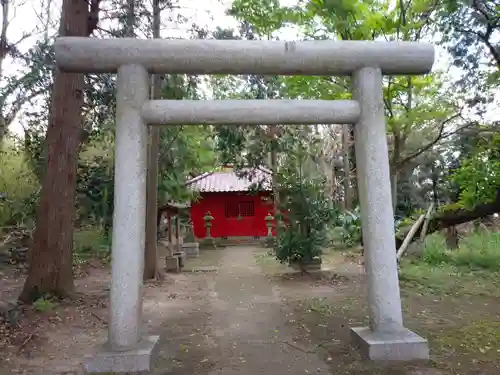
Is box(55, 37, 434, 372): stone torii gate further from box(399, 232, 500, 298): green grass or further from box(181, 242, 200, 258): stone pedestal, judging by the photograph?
box(181, 242, 200, 258): stone pedestal

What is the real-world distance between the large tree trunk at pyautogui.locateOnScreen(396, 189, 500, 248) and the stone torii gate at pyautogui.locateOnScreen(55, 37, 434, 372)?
605 centimetres

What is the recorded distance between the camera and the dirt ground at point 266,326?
462 cm

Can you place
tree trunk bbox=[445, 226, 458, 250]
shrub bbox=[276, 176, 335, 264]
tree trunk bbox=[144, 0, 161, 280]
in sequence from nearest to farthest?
1. shrub bbox=[276, 176, 335, 264]
2. tree trunk bbox=[144, 0, 161, 280]
3. tree trunk bbox=[445, 226, 458, 250]

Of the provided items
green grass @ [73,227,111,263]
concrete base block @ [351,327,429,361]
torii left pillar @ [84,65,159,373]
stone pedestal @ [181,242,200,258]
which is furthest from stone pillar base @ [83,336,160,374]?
stone pedestal @ [181,242,200,258]

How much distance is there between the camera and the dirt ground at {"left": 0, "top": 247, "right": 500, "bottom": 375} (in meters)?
4.62

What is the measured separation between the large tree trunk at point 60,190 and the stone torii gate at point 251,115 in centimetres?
273

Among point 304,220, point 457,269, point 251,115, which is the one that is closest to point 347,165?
point 457,269

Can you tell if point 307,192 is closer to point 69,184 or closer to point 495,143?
point 495,143

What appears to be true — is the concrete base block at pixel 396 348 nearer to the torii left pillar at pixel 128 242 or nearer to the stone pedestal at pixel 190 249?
the torii left pillar at pixel 128 242

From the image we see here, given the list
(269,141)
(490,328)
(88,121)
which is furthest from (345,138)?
(490,328)

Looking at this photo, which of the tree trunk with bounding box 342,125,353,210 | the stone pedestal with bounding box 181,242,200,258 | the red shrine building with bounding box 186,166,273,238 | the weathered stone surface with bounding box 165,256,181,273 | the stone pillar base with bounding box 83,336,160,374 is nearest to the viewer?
the stone pillar base with bounding box 83,336,160,374

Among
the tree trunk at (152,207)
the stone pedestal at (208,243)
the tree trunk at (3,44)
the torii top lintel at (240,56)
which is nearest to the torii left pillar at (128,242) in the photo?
the torii top lintel at (240,56)

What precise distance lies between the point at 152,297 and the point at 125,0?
595 cm

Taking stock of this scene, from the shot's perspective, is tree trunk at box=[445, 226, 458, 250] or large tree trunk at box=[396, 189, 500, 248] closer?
large tree trunk at box=[396, 189, 500, 248]
